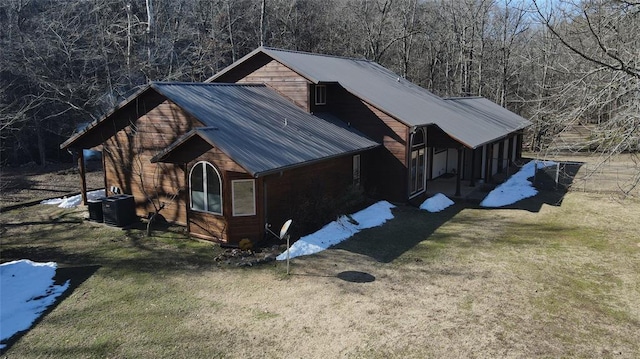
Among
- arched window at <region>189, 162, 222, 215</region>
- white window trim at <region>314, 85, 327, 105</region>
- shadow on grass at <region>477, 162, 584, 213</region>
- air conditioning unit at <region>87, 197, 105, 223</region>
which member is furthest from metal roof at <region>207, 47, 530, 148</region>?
air conditioning unit at <region>87, 197, 105, 223</region>

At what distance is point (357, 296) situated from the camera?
9.26 metres

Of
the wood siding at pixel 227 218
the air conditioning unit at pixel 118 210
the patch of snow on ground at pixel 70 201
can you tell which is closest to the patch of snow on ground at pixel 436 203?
the wood siding at pixel 227 218

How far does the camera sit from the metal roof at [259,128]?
1167cm

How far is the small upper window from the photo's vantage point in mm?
17688

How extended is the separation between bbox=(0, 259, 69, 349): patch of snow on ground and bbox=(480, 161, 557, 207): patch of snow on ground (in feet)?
46.1

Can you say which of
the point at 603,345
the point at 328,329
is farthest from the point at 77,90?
the point at 603,345

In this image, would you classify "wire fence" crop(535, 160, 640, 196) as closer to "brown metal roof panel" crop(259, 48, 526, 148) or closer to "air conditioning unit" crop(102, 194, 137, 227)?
"brown metal roof panel" crop(259, 48, 526, 148)

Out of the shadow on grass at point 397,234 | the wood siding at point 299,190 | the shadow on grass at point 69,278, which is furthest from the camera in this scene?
the wood siding at point 299,190

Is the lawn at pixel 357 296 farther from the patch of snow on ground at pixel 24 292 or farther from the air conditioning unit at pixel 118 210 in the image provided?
the air conditioning unit at pixel 118 210

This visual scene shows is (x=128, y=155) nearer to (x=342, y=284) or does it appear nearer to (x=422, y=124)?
(x=342, y=284)

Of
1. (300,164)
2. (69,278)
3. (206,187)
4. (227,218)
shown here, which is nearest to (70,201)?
(206,187)

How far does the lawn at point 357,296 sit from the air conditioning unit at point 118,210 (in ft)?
1.45

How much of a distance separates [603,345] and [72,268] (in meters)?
10.9

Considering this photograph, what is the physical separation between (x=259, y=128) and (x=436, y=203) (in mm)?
7172
